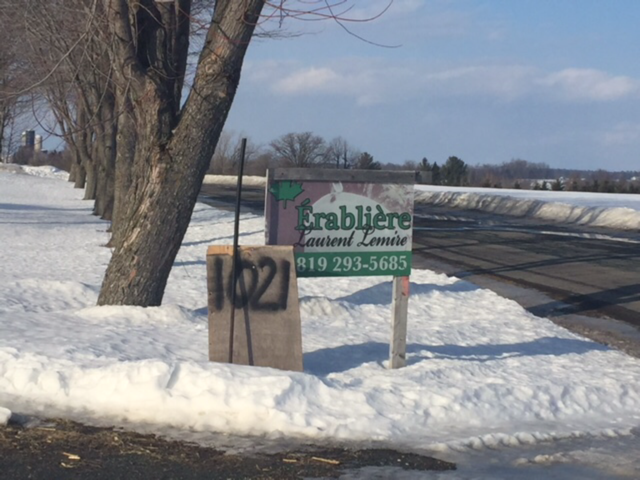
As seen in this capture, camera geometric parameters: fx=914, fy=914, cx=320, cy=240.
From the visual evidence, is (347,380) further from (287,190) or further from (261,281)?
(287,190)

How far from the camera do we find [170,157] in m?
8.41

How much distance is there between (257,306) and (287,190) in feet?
2.88

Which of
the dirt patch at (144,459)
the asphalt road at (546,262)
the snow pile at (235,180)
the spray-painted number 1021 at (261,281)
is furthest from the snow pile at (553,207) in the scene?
the snow pile at (235,180)

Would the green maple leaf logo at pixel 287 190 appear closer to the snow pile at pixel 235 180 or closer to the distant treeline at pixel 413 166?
the distant treeline at pixel 413 166

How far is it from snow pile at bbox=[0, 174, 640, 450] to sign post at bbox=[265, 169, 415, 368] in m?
0.77

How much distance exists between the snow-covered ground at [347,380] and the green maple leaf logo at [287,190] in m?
1.31

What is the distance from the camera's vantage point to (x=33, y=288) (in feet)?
33.9

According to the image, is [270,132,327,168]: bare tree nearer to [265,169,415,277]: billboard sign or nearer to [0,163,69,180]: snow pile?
[265,169,415,277]: billboard sign

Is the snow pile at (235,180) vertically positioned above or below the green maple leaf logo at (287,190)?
below

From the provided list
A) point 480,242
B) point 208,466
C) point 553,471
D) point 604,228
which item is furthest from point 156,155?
point 604,228

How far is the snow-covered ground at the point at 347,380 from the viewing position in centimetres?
548

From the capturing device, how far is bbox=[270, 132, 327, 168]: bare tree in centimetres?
3049

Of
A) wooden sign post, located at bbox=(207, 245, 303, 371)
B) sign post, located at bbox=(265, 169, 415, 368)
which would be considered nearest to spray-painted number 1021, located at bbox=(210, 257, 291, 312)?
wooden sign post, located at bbox=(207, 245, 303, 371)

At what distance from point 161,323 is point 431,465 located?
3948 mm
